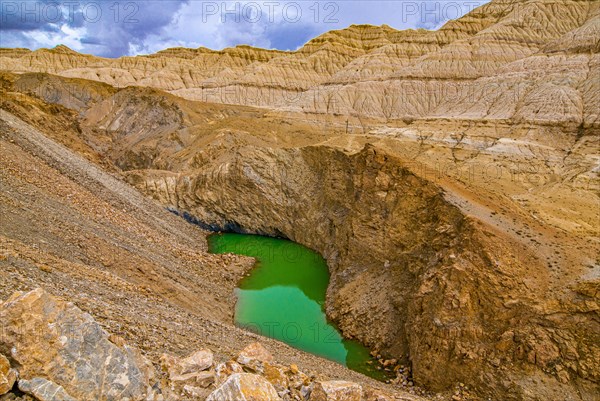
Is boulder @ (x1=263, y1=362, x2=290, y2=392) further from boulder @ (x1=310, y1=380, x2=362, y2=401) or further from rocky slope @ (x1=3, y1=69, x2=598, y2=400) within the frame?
rocky slope @ (x1=3, y1=69, x2=598, y2=400)

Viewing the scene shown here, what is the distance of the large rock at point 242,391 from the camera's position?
6.18 meters

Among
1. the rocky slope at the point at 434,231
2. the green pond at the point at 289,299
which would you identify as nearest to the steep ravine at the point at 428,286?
the rocky slope at the point at 434,231

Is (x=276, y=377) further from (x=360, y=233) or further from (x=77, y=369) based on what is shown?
(x=360, y=233)

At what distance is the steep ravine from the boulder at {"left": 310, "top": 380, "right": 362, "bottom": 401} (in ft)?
23.6

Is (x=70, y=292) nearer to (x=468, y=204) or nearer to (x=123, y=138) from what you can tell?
(x=468, y=204)

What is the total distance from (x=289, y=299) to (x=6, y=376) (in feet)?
55.5

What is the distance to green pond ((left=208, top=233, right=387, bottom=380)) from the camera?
17016mm

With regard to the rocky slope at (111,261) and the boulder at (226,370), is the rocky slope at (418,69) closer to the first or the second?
the rocky slope at (111,261)

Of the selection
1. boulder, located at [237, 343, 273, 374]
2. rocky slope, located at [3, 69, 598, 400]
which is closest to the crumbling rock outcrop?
boulder, located at [237, 343, 273, 374]

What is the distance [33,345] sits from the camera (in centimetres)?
563

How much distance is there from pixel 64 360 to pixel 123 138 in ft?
153

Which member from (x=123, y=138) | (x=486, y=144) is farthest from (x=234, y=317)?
(x=123, y=138)

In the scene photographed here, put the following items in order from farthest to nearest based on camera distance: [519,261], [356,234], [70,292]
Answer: [356,234] < [519,261] < [70,292]

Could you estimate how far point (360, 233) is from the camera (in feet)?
67.1
